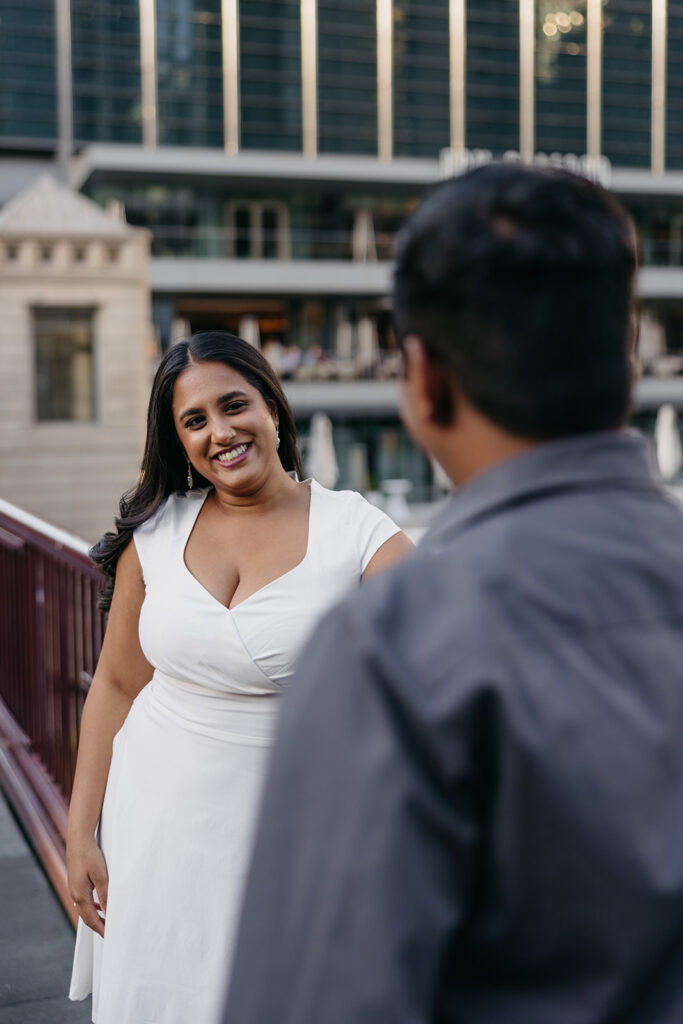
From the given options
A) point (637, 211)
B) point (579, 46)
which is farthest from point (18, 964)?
point (579, 46)

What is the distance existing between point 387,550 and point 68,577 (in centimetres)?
274

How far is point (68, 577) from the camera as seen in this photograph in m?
4.99

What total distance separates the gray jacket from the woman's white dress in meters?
1.36

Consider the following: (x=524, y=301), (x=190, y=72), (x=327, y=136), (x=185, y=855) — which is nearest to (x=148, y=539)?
(x=185, y=855)

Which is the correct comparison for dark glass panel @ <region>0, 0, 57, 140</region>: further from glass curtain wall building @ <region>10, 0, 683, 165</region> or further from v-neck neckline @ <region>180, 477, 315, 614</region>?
v-neck neckline @ <region>180, 477, 315, 614</region>

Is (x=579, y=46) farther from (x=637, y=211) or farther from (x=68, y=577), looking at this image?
(x=68, y=577)

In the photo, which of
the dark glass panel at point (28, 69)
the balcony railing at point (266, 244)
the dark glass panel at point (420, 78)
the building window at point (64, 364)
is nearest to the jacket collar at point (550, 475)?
the building window at point (64, 364)

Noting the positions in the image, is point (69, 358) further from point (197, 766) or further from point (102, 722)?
point (197, 766)

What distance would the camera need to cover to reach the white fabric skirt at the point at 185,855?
248cm

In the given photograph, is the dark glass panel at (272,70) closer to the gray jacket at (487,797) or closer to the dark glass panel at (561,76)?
the dark glass panel at (561,76)

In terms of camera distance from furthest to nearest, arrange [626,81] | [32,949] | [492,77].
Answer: [626,81] → [492,77] → [32,949]

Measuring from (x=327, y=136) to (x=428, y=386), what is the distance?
60.1 m

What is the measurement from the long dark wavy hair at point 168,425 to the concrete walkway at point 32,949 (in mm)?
1705

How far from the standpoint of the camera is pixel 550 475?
1119mm
